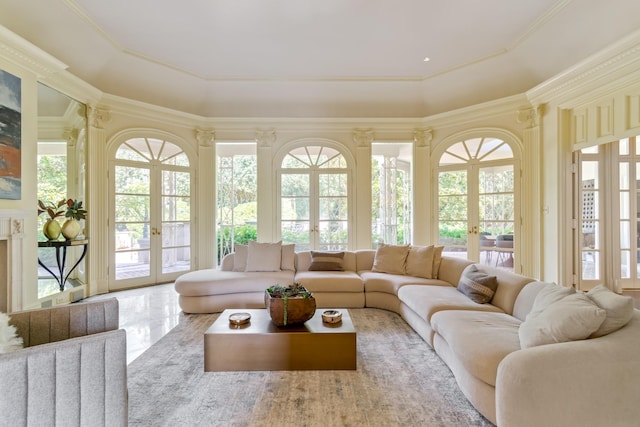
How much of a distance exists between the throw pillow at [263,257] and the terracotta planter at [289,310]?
5.59 ft

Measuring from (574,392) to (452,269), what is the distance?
2321mm

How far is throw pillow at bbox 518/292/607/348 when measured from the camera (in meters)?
1.61

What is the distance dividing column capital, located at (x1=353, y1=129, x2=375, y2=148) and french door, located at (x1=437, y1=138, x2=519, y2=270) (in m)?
1.41

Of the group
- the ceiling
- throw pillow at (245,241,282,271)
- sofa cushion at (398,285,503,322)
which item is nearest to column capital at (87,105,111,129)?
the ceiling

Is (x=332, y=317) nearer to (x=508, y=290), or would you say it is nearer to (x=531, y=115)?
(x=508, y=290)

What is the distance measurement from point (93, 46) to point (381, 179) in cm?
565

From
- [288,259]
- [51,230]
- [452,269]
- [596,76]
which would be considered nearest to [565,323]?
[452,269]

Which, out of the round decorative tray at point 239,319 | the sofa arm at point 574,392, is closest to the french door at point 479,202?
the sofa arm at point 574,392

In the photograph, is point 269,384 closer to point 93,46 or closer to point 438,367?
point 438,367

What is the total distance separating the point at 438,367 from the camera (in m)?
2.41

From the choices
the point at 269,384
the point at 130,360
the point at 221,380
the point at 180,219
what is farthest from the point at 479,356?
the point at 180,219

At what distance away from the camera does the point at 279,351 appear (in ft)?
7.70

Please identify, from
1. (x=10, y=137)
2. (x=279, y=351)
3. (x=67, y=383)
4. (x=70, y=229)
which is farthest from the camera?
(x=70, y=229)

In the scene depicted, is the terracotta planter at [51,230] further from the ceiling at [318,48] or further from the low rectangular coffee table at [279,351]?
the low rectangular coffee table at [279,351]
